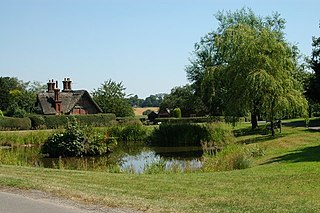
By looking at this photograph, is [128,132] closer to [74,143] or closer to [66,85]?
[74,143]

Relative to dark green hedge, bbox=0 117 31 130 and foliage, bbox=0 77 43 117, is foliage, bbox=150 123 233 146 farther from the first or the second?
foliage, bbox=0 77 43 117

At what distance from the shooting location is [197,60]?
72.5 m

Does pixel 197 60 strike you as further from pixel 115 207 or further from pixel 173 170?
pixel 115 207

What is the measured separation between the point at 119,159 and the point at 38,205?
21090 millimetres

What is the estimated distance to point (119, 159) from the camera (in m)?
30.4

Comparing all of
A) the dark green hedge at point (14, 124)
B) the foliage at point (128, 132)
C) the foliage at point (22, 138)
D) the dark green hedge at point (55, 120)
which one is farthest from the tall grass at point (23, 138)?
the dark green hedge at point (55, 120)

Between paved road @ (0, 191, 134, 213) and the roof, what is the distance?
6223 cm

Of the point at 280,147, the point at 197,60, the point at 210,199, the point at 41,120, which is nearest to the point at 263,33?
the point at 280,147

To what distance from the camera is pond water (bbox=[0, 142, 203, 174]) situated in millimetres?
23922

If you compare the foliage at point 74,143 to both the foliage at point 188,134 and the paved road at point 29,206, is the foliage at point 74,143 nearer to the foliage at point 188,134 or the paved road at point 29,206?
the foliage at point 188,134

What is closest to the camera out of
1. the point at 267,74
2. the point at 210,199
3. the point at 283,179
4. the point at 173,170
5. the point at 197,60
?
the point at 210,199

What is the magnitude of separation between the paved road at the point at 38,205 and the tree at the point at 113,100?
6561 centimetres

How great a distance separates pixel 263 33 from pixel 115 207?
28738 mm

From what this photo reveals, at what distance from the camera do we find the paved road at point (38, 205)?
8.78 meters
